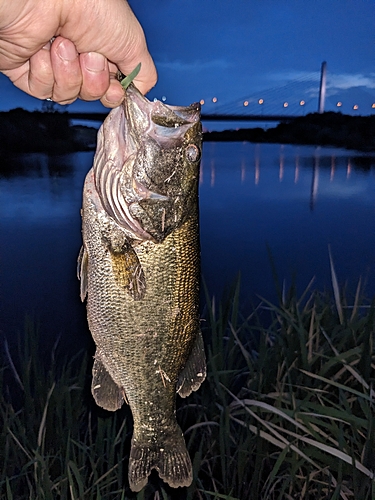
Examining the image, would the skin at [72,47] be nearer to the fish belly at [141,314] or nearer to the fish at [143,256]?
the fish at [143,256]

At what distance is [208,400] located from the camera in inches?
114

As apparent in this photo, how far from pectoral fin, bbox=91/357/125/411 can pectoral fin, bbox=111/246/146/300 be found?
0.29m

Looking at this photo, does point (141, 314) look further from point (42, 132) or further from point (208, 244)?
point (42, 132)

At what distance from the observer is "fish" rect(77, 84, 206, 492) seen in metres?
1.45

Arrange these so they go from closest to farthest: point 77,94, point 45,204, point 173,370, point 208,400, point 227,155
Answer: point 173,370
point 77,94
point 208,400
point 45,204
point 227,155

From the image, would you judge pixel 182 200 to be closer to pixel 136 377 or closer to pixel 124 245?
pixel 124 245

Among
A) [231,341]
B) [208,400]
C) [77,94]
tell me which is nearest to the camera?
[77,94]

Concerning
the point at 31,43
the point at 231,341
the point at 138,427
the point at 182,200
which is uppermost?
the point at 31,43

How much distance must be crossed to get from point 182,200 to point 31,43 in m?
0.83

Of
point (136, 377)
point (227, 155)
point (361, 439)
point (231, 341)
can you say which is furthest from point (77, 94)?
point (227, 155)

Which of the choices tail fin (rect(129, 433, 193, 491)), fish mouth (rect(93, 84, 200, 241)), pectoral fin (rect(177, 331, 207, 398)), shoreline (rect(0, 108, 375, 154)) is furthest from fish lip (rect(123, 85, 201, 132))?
shoreline (rect(0, 108, 375, 154))

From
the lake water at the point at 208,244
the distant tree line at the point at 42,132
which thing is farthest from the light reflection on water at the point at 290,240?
the distant tree line at the point at 42,132

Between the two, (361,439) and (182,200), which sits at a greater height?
(182,200)

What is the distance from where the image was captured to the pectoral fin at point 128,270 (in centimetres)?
148
